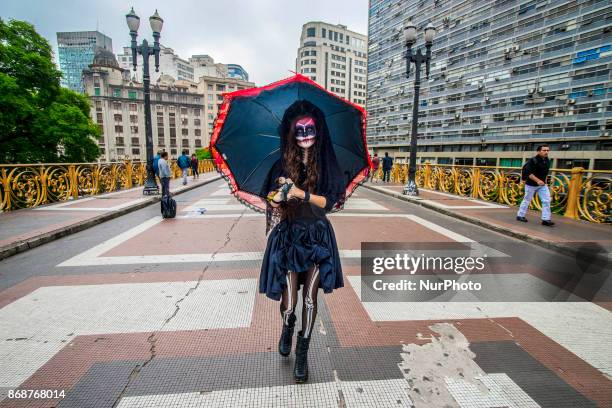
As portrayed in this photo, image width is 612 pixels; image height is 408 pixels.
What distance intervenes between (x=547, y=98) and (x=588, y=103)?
4954mm

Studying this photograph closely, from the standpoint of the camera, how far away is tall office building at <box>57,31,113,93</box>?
167m

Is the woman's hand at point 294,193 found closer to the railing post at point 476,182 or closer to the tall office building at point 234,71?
the railing post at point 476,182

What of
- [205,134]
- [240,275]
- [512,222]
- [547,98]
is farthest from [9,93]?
[205,134]

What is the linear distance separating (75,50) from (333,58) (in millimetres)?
153093

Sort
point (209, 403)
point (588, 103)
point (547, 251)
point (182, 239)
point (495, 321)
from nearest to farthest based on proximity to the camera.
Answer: point (209, 403) → point (495, 321) → point (547, 251) → point (182, 239) → point (588, 103)

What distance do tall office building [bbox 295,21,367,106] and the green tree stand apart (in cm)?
9458

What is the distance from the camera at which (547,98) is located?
4238cm

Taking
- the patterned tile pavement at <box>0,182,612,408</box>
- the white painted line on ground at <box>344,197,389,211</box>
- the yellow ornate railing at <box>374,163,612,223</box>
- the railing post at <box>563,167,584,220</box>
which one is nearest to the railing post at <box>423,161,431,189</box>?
the yellow ornate railing at <box>374,163,612,223</box>

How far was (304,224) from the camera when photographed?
223cm

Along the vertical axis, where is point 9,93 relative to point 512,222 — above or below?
above

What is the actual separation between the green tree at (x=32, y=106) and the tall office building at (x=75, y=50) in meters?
185

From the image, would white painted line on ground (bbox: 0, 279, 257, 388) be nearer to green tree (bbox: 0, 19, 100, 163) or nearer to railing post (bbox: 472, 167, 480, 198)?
railing post (bbox: 472, 167, 480, 198)

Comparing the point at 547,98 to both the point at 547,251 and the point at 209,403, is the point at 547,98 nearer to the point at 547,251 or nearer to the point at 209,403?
the point at 547,251

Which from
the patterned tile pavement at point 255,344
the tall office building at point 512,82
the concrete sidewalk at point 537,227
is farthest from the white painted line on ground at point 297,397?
the tall office building at point 512,82
